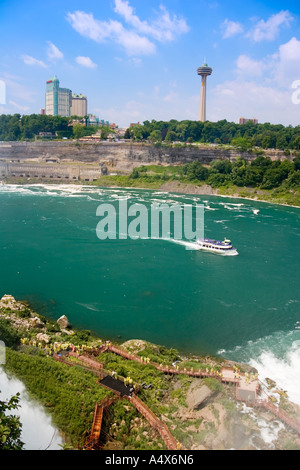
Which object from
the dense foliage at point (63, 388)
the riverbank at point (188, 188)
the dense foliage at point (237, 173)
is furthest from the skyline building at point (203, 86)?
the dense foliage at point (63, 388)

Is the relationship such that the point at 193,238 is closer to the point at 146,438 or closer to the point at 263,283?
the point at 263,283

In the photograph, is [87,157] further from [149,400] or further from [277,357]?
[149,400]

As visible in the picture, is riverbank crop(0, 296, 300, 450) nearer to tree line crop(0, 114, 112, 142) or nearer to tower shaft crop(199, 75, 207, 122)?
tree line crop(0, 114, 112, 142)

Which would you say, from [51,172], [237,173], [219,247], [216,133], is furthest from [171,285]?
[216,133]

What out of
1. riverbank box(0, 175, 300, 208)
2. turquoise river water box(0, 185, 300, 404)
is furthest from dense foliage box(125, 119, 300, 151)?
turquoise river water box(0, 185, 300, 404)

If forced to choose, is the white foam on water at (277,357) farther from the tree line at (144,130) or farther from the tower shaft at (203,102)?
the tower shaft at (203,102)

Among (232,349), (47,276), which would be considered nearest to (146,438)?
(232,349)
